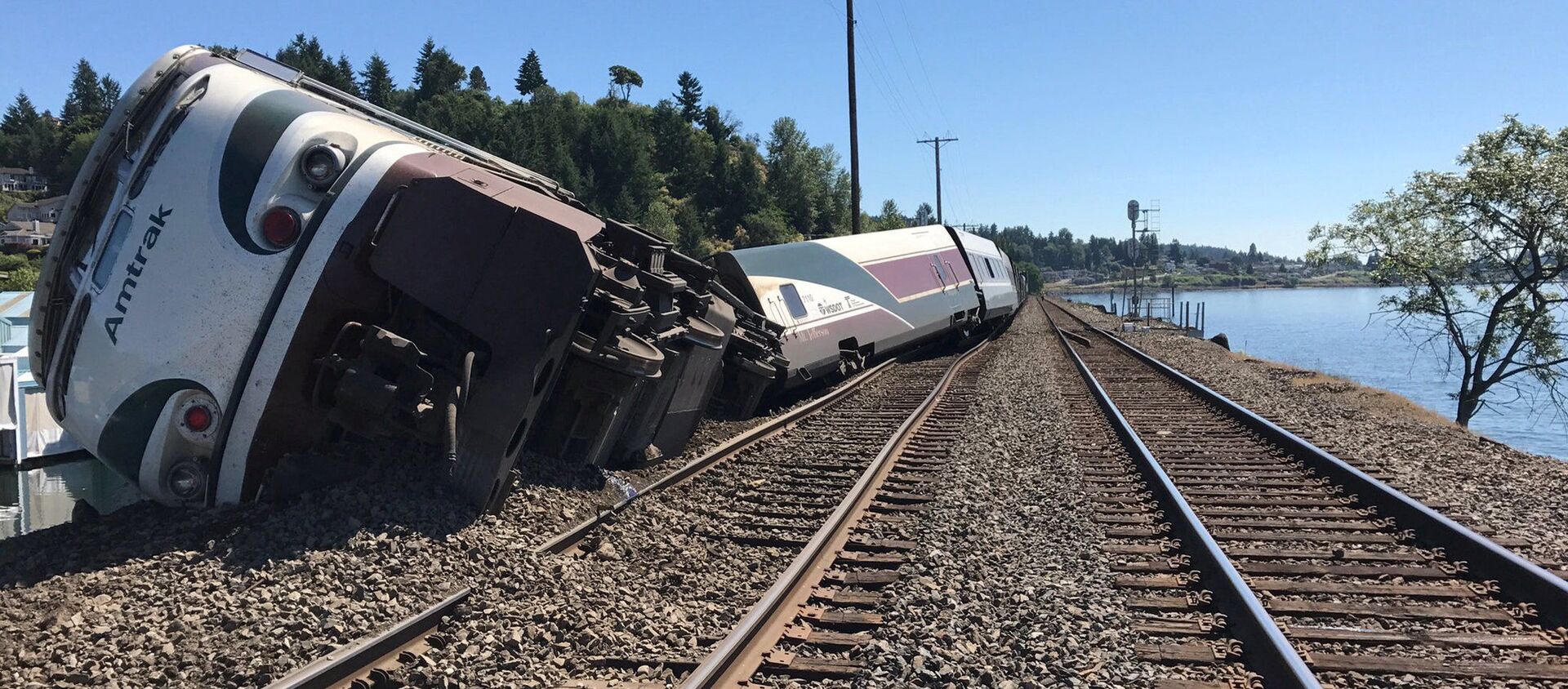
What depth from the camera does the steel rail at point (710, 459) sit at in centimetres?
561

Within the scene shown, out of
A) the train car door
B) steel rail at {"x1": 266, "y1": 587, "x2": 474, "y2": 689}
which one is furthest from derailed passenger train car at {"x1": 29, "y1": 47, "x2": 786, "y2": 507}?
the train car door

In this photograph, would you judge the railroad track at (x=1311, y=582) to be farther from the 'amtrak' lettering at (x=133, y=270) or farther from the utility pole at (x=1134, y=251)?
the utility pole at (x=1134, y=251)

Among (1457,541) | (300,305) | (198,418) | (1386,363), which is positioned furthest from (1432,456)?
(1386,363)

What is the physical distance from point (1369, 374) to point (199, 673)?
144 feet

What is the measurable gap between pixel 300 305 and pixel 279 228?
494mm

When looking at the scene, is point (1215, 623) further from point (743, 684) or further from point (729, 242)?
point (729, 242)

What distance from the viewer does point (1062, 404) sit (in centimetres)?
1252

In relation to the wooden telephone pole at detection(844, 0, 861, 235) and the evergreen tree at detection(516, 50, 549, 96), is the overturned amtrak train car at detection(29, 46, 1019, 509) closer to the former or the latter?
the wooden telephone pole at detection(844, 0, 861, 235)

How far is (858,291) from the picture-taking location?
15.2 metres

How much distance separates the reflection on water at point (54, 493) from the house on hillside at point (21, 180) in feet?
430

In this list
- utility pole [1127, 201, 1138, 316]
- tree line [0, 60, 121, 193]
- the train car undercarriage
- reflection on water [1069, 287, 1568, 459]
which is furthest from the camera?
tree line [0, 60, 121, 193]

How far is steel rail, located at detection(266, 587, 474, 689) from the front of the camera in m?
3.61

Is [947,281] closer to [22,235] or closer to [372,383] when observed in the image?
[372,383]

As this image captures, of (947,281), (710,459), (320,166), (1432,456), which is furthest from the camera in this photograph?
(947,281)
